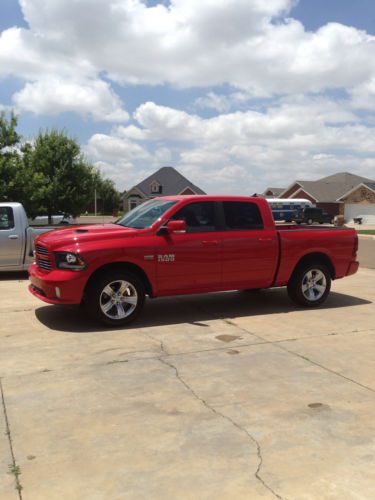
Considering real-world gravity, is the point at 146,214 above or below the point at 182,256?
above

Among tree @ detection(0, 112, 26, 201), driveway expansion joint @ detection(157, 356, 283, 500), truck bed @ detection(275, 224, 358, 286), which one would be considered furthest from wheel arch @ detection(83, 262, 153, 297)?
tree @ detection(0, 112, 26, 201)

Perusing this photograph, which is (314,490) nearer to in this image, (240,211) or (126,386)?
(126,386)

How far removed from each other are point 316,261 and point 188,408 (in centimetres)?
477

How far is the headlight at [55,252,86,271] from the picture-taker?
6391mm

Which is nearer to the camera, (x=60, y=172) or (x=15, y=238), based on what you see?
(x=15, y=238)

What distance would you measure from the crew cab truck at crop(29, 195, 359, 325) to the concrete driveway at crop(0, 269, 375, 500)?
50 centimetres

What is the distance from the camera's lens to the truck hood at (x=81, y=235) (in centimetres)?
655

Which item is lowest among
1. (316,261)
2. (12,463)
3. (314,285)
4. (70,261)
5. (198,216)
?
(12,463)

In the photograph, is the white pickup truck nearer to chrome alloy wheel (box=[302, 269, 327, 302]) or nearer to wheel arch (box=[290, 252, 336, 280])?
wheel arch (box=[290, 252, 336, 280])

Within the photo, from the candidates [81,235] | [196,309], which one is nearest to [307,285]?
[196,309]

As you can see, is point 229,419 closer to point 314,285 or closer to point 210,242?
point 210,242

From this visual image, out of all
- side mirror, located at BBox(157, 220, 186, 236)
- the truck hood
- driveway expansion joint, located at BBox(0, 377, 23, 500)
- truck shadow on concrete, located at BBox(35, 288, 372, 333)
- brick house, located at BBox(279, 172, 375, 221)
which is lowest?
driveway expansion joint, located at BBox(0, 377, 23, 500)

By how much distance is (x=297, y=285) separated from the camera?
8.04 metres

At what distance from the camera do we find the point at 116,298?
6672 millimetres
